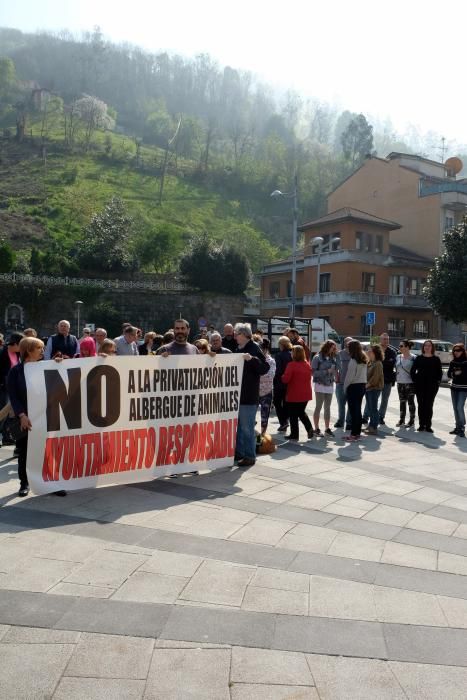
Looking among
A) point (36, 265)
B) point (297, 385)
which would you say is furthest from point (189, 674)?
point (36, 265)

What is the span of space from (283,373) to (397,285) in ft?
134

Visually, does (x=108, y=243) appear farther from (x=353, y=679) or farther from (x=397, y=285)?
(x=353, y=679)

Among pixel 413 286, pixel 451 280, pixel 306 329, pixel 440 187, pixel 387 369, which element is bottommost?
pixel 387 369

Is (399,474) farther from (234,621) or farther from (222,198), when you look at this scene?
(222,198)

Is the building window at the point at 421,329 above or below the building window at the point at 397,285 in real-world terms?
below

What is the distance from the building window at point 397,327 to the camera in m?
49.6

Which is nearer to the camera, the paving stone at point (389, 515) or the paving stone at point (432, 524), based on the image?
the paving stone at point (432, 524)

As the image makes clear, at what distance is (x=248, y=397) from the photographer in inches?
358

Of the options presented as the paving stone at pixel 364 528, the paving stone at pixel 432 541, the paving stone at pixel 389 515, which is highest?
the paving stone at pixel 364 528

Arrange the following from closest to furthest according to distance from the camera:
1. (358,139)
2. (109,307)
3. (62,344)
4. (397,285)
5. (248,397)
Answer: (248,397), (62,344), (109,307), (397,285), (358,139)

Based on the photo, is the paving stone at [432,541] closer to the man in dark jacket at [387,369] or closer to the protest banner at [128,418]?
the protest banner at [128,418]

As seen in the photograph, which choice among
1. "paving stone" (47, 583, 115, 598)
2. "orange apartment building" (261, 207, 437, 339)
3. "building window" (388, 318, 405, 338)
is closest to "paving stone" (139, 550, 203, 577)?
"paving stone" (47, 583, 115, 598)

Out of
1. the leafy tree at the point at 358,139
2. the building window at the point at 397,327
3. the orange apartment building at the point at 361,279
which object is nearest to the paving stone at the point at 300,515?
the orange apartment building at the point at 361,279

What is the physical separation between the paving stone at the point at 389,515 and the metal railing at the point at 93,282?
146 ft
